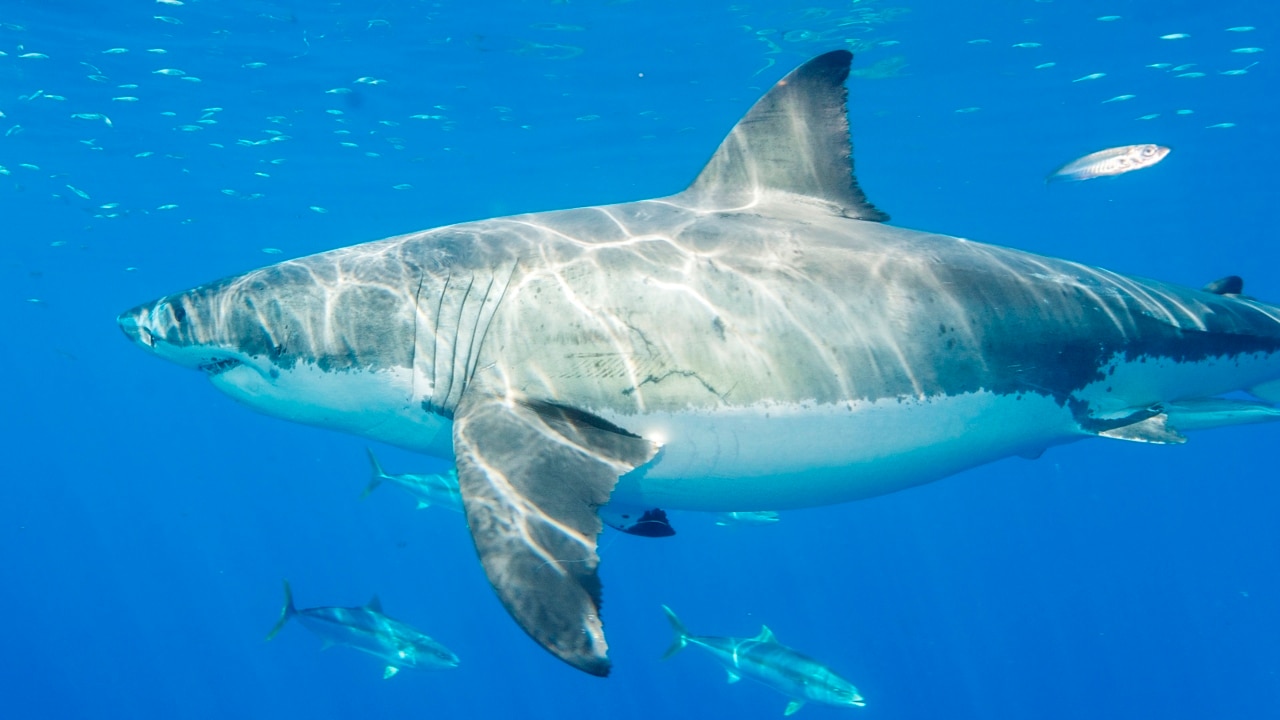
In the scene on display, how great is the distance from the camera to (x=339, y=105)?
21.5m

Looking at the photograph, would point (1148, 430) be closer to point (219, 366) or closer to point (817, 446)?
point (817, 446)

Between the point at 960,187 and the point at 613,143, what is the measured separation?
18.7 meters

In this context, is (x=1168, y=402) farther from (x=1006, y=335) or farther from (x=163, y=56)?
(x=163, y=56)

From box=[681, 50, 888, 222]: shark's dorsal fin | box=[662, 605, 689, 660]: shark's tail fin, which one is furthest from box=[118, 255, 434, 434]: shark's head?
box=[662, 605, 689, 660]: shark's tail fin

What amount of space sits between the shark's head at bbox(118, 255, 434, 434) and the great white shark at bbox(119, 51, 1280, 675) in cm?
1

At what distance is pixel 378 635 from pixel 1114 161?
508 inches

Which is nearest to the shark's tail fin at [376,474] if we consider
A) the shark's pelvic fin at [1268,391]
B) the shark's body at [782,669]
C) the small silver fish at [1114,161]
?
the shark's body at [782,669]

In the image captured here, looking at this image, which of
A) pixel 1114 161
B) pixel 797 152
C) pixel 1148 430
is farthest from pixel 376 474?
pixel 1114 161

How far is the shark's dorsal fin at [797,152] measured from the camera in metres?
5.08

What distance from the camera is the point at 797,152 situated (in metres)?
5.16

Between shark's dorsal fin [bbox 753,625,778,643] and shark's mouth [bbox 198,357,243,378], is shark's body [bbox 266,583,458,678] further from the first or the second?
shark's mouth [bbox 198,357,243,378]

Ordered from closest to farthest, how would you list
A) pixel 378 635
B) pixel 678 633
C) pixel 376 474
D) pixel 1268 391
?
pixel 1268 391
pixel 378 635
pixel 678 633
pixel 376 474

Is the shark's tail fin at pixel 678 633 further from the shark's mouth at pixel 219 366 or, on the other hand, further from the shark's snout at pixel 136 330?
the shark's snout at pixel 136 330

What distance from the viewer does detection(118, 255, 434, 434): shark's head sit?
4.13 m
